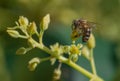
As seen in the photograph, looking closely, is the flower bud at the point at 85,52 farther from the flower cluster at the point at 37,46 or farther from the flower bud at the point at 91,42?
the flower cluster at the point at 37,46

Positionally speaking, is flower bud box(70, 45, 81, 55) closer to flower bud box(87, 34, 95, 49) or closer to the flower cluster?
the flower cluster

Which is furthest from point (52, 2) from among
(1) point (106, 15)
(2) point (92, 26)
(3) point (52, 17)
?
(2) point (92, 26)

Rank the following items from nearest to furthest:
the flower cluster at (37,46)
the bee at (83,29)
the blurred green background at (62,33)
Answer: the flower cluster at (37,46) < the bee at (83,29) < the blurred green background at (62,33)

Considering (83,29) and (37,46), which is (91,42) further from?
(37,46)

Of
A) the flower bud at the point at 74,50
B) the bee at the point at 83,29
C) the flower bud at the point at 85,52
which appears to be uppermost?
the bee at the point at 83,29

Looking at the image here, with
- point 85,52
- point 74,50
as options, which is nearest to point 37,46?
point 74,50

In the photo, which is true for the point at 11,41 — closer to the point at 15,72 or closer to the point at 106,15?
the point at 15,72

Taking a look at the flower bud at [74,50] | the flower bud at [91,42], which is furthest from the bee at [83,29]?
the flower bud at [74,50]

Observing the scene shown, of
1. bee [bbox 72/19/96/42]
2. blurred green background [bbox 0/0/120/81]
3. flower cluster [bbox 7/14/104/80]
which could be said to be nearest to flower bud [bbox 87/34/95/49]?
bee [bbox 72/19/96/42]
